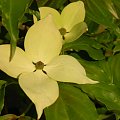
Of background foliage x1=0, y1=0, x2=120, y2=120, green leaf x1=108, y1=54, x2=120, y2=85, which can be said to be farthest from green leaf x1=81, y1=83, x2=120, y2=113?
green leaf x1=108, y1=54, x2=120, y2=85

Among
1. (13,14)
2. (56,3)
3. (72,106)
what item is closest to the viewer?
(13,14)

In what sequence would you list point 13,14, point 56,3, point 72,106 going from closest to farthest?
1. point 13,14
2. point 72,106
3. point 56,3

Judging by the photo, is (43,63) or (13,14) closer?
(13,14)

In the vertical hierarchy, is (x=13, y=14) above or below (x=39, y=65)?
above

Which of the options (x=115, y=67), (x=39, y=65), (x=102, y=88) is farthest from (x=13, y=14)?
(x=115, y=67)

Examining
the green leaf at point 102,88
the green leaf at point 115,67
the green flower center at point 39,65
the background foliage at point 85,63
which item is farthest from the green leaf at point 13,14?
the green leaf at point 115,67

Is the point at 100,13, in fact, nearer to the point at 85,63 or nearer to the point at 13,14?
the point at 85,63

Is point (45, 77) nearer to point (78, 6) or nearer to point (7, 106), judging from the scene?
point (78, 6)
